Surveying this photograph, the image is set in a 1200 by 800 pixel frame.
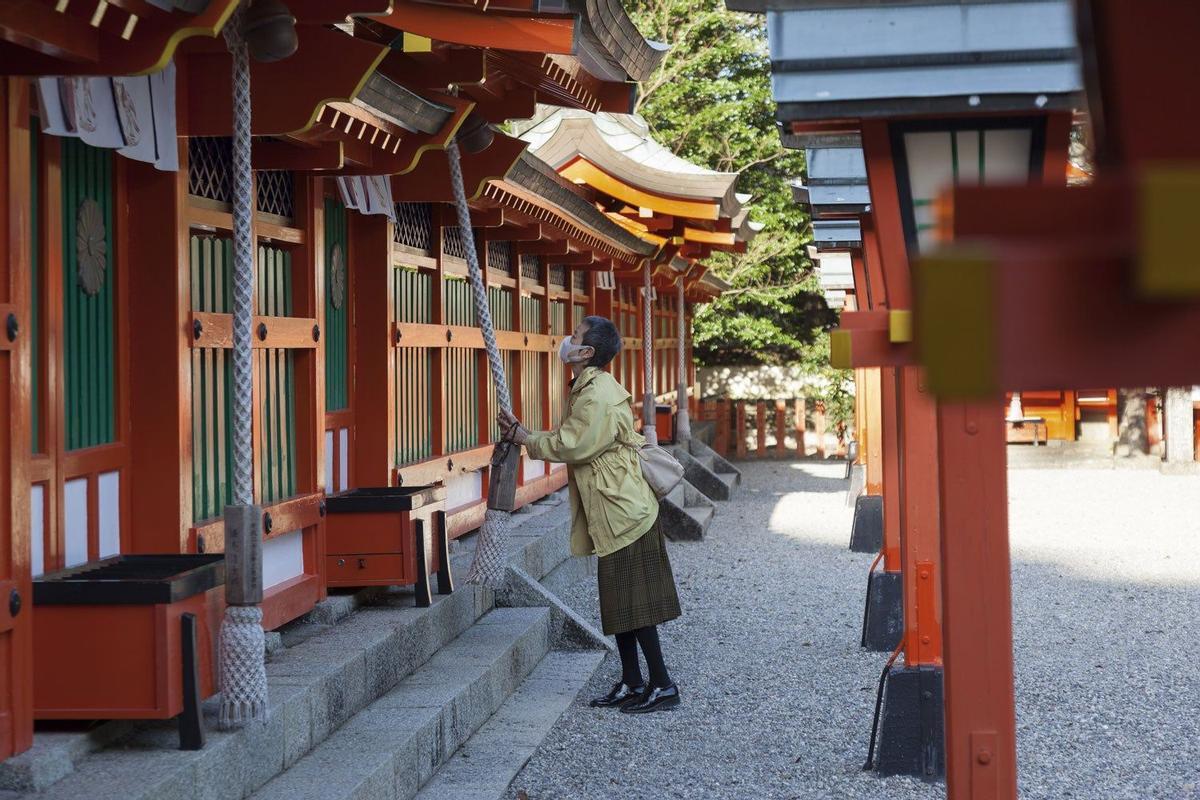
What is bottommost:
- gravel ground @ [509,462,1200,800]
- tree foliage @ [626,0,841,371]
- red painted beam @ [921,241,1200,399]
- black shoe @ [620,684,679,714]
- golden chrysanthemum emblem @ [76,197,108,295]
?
gravel ground @ [509,462,1200,800]

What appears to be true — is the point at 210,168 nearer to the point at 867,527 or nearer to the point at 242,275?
the point at 242,275

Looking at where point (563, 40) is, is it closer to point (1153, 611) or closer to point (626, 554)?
point (626, 554)

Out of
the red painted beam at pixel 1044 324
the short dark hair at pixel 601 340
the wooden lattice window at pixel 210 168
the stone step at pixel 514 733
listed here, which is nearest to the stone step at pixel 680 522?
the stone step at pixel 514 733

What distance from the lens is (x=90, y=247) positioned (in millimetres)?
4305

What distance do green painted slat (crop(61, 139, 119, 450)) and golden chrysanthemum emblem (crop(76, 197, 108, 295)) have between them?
17 millimetres

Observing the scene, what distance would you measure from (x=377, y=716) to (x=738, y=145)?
19543 mm

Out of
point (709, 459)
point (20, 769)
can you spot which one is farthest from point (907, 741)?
point (709, 459)

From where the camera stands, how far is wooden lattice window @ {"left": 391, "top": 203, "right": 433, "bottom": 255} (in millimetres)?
7648

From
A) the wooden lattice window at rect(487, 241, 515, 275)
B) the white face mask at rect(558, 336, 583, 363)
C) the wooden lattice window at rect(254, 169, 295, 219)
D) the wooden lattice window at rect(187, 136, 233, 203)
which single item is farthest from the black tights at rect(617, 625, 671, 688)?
the wooden lattice window at rect(487, 241, 515, 275)

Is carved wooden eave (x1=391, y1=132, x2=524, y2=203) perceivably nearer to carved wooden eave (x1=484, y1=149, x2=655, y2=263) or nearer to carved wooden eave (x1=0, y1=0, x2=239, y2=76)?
carved wooden eave (x1=484, y1=149, x2=655, y2=263)

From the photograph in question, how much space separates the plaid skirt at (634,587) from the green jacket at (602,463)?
0.21ft

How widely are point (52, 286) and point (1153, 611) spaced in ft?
26.0

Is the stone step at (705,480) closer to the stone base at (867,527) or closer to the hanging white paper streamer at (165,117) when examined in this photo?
the stone base at (867,527)

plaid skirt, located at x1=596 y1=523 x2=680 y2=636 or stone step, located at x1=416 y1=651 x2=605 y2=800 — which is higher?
plaid skirt, located at x1=596 y1=523 x2=680 y2=636
